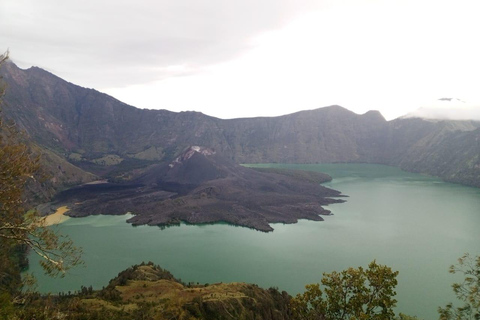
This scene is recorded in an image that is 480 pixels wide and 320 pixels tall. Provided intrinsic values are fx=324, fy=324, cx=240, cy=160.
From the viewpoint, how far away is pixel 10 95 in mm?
A: 175625

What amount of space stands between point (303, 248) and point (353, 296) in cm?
4368

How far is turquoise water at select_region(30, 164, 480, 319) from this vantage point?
42156mm

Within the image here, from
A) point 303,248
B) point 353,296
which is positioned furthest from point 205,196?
point 353,296

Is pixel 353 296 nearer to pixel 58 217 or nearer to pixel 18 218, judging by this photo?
pixel 18 218

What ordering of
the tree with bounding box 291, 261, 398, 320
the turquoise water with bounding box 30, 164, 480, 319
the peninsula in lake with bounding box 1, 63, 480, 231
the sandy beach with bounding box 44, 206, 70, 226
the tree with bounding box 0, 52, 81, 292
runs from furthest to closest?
the peninsula in lake with bounding box 1, 63, 480, 231, the sandy beach with bounding box 44, 206, 70, 226, the turquoise water with bounding box 30, 164, 480, 319, the tree with bounding box 291, 261, 398, 320, the tree with bounding box 0, 52, 81, 292

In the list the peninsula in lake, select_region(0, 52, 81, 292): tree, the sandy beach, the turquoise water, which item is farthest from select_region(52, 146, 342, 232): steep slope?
select_region(0, 52, 81, 292): tree

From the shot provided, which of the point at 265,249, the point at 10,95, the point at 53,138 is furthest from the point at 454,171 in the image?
the point at 10,95

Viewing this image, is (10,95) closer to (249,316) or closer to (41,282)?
(41,282)

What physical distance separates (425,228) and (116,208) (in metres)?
73.2

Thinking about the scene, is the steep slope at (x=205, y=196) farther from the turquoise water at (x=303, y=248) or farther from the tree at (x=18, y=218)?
the tree at (x=18, y=218)

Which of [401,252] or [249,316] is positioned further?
[401,252]

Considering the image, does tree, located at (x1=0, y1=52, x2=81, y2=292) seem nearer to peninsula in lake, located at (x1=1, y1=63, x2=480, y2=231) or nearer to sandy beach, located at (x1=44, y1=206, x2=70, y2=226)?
peninsula in lake, located at (x1=1, y1=63, x2=480, y2=231)

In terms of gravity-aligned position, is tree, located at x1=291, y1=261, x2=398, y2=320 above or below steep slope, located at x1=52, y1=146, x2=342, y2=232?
above

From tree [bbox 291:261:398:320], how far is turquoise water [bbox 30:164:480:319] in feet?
85.0
